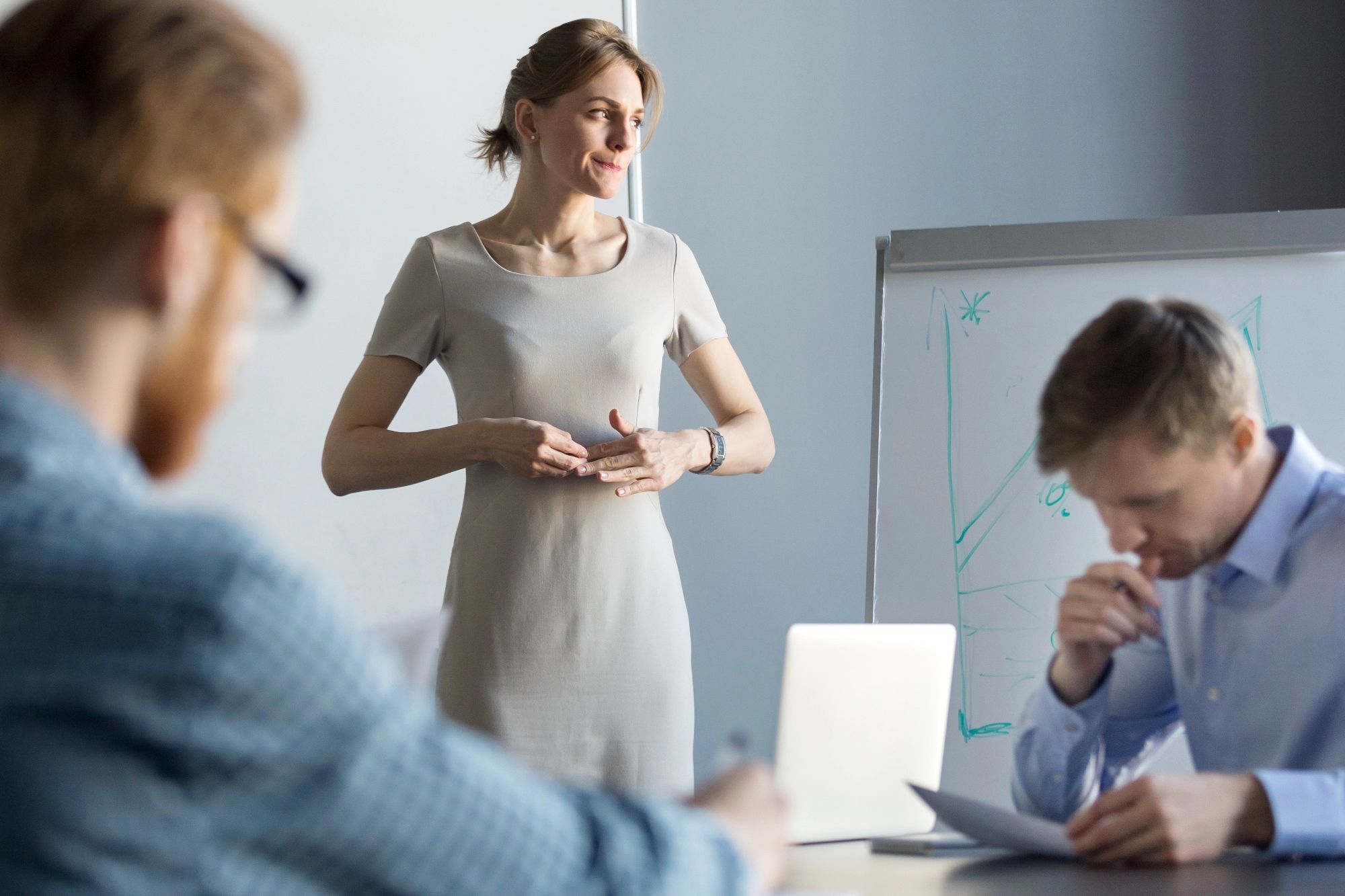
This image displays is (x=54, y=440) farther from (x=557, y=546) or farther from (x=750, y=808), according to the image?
(x=557, y=546)

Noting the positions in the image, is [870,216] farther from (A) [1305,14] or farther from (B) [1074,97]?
(A) [1305,14]

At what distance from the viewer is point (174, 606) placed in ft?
1.46

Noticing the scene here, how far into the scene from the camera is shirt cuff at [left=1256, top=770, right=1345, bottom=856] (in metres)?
0.91

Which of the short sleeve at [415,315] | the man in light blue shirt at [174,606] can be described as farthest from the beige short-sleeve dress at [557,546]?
the man in light blue shirt at [174,606]

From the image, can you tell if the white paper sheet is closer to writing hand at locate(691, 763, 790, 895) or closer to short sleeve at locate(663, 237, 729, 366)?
writing hand at locate(691, 763, 790, 895)

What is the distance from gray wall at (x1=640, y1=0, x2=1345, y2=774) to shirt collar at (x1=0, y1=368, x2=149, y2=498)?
2.27 metres

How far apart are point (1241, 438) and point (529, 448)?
2.78ft

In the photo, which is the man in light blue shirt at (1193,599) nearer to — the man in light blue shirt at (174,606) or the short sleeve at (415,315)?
the man in light blue shirt at (174,606)

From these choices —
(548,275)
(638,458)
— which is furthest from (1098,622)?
(548,275)

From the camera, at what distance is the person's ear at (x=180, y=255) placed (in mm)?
515

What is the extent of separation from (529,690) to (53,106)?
3.74ft

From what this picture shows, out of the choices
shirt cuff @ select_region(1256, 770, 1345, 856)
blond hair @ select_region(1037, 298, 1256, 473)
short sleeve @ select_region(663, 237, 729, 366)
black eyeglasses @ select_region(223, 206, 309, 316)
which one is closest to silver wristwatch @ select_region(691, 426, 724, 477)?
short sleeve @ select_region(663, 237, 729, 366)

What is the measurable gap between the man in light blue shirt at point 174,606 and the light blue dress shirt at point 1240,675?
64 cm

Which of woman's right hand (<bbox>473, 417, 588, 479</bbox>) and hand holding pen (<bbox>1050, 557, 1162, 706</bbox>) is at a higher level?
woman's right hand (<bbox>473, 417, 588, 479</bbox>)
